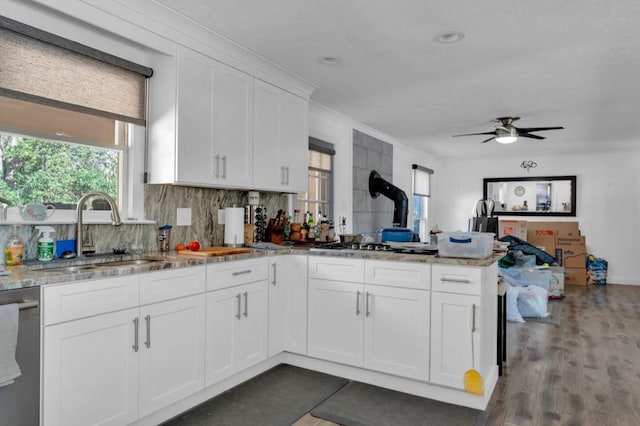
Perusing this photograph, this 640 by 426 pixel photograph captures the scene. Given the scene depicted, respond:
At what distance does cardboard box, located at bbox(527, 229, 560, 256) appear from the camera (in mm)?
7871

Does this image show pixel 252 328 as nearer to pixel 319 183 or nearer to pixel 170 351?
pixel 170 351

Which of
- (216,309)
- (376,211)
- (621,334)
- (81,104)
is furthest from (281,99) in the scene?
(621,334)

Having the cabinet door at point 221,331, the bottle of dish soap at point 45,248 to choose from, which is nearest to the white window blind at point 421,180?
the cabinet door at point 221,331

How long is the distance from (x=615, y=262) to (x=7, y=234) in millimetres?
9003

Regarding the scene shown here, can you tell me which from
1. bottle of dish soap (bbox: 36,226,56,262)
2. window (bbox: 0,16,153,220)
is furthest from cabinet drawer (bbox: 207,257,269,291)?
bottle of dish soap (bbox: 36,226,56,262)

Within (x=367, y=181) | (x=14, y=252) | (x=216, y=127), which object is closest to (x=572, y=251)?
(x=367, y=181)

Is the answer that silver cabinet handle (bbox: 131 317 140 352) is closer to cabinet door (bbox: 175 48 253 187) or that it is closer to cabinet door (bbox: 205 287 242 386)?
cabinet door (bbox: 205 287 242 386)

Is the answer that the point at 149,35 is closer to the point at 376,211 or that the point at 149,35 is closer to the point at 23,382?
the point at 23,382

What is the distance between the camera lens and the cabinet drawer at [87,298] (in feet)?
6.06

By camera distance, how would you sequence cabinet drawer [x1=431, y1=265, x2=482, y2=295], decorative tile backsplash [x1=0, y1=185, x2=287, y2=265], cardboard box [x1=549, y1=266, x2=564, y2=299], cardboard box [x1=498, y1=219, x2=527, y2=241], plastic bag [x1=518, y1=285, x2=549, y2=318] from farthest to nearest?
cardboard box [x1=498, y1=219, x2=527, y2=241], cardboard box [x1=549, y1=266, x2=564, y2=299], plastic bag [x1=518, y1=285, x2=549, y2=318], cabinet drawer [x1=431, y1=265, x2=482, y2=295], decorative tile backsplash [x1=0, y1=185, x2=287, y2=265]

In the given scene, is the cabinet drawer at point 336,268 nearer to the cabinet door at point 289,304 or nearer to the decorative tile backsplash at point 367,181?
the cabinet door at point 289,304

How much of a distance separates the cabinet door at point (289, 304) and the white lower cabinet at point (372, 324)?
0.08 m

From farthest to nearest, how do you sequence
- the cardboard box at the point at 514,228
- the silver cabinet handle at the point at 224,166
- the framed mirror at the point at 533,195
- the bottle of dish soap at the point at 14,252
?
1. the framed mirror at the point at 533,195
2. the cardboard box at the point at 514,228
3. the silver cabinet handle at the point at 224,166
4. the bottle of dish soap at the point at 14,252

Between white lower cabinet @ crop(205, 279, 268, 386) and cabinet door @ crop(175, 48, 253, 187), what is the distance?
0.80 m
